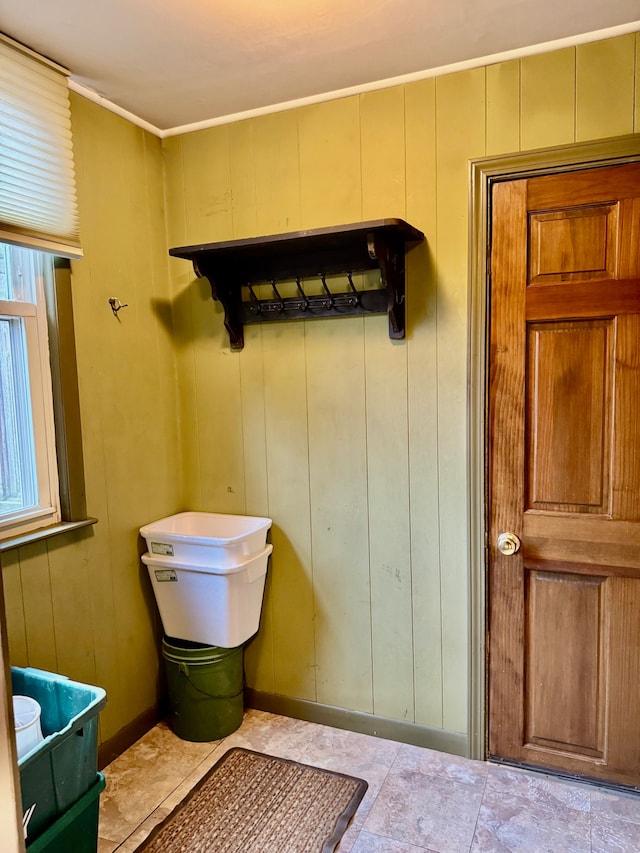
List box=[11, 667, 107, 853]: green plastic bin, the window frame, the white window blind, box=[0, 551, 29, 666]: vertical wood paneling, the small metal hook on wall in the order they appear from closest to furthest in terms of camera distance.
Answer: box=[11, 667, 107, 853]: green plastic bin → the white window blind → box=[0, 551, 29, 666]: vertical wood paneling → the window frame → the small metal hook on wall

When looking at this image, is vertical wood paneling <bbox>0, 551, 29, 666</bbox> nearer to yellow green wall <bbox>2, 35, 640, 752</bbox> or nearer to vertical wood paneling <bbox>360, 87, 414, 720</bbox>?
yellow green wall <bbox>2, 35, 640, 752</bbox>

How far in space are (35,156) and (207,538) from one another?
135 cm

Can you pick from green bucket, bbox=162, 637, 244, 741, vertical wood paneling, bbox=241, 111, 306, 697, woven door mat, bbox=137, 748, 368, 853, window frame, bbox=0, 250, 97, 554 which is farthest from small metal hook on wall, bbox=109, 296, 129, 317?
woven door mat, bbox=137, 748, 368, 853

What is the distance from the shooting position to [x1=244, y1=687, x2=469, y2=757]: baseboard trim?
214 cm

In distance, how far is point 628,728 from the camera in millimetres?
1904

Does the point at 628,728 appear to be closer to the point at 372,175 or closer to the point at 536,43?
the point at 372,175

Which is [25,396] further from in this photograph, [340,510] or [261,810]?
[261,810]

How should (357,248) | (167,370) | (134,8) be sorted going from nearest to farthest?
Result: (134,8) → (357,248) → (167,370)

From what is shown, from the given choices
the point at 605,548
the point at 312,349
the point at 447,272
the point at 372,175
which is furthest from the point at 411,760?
the point at 372,175

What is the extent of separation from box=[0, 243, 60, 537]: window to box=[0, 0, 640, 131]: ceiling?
2.11 feet

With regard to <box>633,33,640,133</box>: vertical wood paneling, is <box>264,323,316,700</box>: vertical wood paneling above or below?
below

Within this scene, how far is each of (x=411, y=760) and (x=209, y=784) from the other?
0.72m

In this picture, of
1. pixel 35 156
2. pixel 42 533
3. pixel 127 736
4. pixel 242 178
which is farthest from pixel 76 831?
pixel 242 178

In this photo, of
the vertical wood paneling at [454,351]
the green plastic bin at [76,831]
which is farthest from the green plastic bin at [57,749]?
the vertical wood paneling at [454,351]
